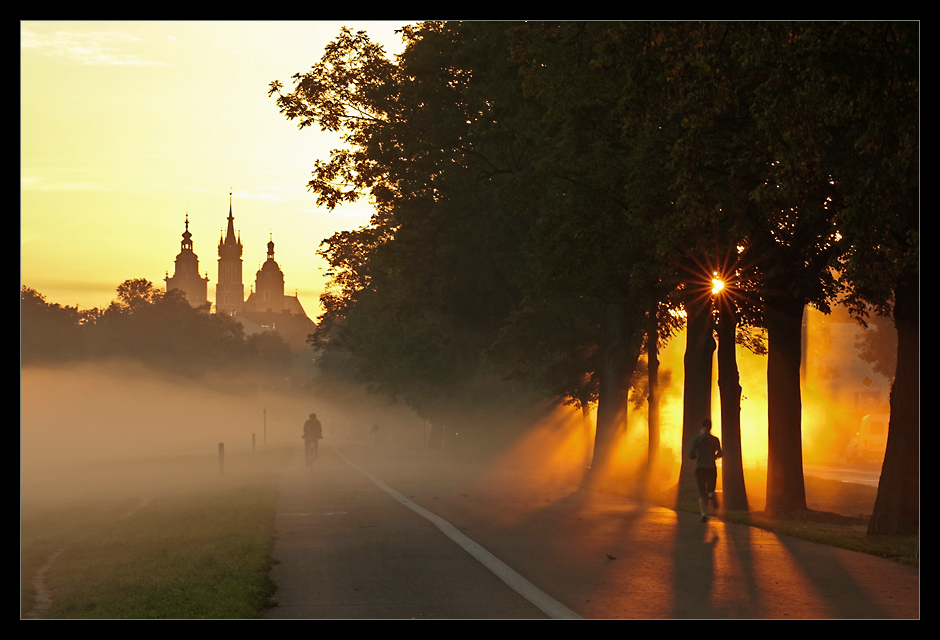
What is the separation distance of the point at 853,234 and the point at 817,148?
3.43ft

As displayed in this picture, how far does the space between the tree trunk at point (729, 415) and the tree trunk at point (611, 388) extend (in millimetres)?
7896

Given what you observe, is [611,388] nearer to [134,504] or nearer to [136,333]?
[134,504]

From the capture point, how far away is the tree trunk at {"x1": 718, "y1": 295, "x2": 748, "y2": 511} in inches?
810

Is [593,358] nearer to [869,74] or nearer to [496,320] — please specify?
[496,320]

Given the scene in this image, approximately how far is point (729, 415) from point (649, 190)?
617 centimetres

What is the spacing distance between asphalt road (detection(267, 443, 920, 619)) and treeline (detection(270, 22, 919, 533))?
330 cm

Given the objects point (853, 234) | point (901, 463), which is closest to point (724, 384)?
point (901, 463)

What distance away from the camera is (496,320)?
34344 millimetres

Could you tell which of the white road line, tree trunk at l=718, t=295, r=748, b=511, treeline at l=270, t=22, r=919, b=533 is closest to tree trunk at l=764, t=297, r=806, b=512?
treeline at l=270, t=22, r=919, b=533

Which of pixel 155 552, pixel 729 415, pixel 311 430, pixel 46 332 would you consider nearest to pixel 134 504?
pixel 311 430

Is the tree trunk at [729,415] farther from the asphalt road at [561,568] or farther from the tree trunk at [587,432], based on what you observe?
the tree trunk at [587,432]

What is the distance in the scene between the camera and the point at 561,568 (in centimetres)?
1171

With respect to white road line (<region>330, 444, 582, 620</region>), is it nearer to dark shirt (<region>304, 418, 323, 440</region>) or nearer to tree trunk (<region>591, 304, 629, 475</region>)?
tree trunk (<region>591, 304, 629, 475</region>)

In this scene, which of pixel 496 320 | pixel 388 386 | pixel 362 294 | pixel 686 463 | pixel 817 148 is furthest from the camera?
pixel 388 386
